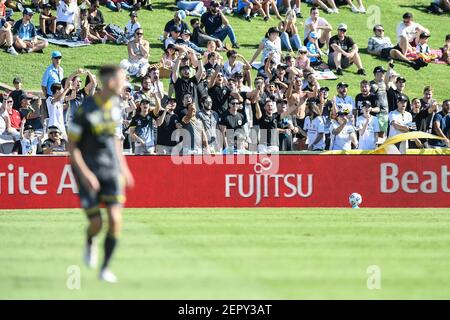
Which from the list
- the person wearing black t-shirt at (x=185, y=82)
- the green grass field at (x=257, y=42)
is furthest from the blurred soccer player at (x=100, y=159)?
the green grass field at (x=257, y=42)

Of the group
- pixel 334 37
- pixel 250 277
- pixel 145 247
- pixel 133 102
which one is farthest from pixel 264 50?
pixel 250 277

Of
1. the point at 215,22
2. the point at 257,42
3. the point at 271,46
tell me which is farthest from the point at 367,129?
the point at 257,42

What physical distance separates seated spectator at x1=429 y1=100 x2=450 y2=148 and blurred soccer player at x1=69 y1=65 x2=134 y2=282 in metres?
13.9

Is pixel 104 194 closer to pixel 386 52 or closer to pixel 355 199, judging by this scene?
pixel 355 199

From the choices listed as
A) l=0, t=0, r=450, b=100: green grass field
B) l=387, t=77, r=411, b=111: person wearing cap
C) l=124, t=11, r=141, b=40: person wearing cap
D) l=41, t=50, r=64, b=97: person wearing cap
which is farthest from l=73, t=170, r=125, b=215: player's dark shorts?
l=124, t=11, r=141, b=40: person wearing cap

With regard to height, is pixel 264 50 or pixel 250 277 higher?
pixel 264 50

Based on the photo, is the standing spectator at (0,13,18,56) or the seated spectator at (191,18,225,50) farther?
the seated spectator at (191,18,225,50)

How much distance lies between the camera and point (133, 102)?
2209 centimetres

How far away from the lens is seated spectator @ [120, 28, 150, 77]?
24906mm

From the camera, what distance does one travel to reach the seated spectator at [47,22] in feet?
85.3

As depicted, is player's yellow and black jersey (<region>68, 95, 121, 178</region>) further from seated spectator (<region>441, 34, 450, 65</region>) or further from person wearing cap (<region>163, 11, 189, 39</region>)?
seated spectator (<region>441, 34, 450, 65</region>)

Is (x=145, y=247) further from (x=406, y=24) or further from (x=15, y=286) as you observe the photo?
(x=406, y=24)

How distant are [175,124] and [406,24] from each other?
1045 cm

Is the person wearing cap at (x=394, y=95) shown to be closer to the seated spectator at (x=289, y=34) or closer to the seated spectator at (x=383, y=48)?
the seated spectator at (x=289, y=34)
